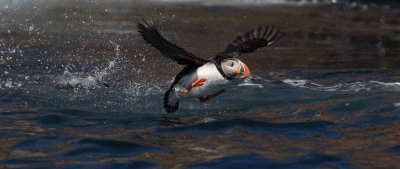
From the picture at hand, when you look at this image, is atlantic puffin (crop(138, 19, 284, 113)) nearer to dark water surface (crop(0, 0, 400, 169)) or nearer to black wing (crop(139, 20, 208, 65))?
black wing (crop(139, 20, 208, 65))

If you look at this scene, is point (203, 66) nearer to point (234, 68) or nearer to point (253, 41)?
point (234, 68)

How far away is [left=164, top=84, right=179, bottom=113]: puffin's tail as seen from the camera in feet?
23.0

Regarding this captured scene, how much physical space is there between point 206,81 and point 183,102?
4.40 ft

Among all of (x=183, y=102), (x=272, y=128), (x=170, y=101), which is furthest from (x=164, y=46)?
(x=183, y=102)

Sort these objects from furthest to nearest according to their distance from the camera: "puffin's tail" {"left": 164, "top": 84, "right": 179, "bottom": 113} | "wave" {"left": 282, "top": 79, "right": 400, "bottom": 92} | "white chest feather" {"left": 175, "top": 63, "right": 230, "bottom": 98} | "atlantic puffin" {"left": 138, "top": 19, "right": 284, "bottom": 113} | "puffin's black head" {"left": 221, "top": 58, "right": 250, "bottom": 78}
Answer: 1. "wave" {"left": 282, "top": 79, "right": 400, "bottom": 92}
2. "puffin's tail" {"left": 164, "top": 84, "right": 179, "bottom": 113}
3. "white chest feather" {"left": 175, "top": 63, "right": 230, "bottom": 98}
4. "puffin's black head" {"left": 221, "top": 58, "right": 250, "bottom": 78}
5. "atlantic puffin" {"left": 138, "top": 19, "right": 284, "bottom": 113}

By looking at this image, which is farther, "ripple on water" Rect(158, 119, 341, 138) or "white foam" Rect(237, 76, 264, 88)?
"white foam" Rect(237, 76, 264, 88)

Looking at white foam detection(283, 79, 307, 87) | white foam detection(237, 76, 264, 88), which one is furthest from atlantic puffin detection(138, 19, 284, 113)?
white foam detection(283, 79, 307, 87)

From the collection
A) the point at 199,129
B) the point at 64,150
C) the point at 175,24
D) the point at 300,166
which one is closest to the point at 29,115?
the point at 64,150

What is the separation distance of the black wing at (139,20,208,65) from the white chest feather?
0.52ft

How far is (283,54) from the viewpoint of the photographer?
41.7ft

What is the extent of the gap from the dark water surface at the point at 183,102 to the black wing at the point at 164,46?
A: 72cm

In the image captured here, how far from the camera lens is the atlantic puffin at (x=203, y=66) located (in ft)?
20.6

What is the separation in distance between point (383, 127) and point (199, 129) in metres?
2.08

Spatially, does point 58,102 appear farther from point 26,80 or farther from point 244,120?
point 244,120
